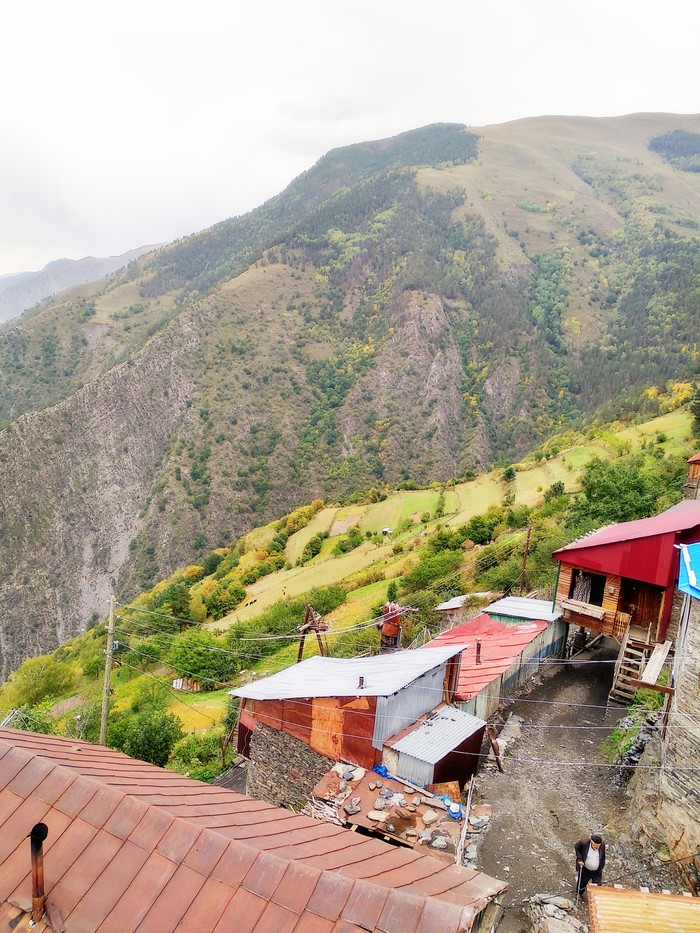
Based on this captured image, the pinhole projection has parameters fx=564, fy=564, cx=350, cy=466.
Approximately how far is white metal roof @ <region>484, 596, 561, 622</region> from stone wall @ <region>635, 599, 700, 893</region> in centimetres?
888

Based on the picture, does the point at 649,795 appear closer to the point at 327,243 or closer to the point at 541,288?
the point at 541,288

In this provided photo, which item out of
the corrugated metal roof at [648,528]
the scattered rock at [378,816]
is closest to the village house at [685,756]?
the scattered rock at [378,816]

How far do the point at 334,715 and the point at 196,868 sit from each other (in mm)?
7331

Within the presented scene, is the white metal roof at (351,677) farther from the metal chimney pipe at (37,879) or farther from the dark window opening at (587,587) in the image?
the metal chimney pipe at (37,879)

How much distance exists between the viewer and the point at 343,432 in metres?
85.9

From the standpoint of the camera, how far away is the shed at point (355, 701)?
41.3 feet

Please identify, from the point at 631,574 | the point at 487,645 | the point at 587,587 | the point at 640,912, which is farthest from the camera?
the point at 587,587

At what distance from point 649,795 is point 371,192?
458 ft

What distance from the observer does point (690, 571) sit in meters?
9.69

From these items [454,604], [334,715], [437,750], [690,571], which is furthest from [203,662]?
[690,571]

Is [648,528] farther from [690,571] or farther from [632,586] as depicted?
[690,571]

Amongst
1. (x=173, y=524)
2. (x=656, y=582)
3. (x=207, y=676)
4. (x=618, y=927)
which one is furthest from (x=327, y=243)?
(x=618, y=927)

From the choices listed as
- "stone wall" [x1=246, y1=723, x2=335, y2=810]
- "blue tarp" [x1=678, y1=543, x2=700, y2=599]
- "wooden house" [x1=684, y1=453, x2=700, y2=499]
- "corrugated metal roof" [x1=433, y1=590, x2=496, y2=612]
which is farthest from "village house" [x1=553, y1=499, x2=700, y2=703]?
"wooden house" [x1=684, y1=453, x2=700, y2=499]

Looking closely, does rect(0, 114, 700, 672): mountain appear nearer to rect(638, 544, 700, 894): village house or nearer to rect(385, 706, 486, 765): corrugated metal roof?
rect(385, 706, 486, 765): corrugated metal roof
